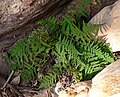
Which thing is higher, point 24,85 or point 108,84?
point 24,85

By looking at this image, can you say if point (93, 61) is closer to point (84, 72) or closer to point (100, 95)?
point (84, 72)

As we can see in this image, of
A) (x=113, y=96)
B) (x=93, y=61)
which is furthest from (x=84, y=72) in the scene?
(x=113, y=96)

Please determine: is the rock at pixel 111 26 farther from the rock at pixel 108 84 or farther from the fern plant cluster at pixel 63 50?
the rock at pixel 108 84

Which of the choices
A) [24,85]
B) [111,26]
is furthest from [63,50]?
[24,85]

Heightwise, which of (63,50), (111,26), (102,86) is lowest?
(102,86)

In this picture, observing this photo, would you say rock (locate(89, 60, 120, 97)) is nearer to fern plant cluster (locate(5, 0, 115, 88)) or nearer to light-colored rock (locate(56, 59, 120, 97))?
light-colored rock (locate(56, 59, 120, 97))

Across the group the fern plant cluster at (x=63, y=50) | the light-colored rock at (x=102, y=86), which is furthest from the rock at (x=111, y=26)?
the light-colored rock at (x=102, y=86)

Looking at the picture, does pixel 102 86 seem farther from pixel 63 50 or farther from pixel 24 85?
pixel 24 85
